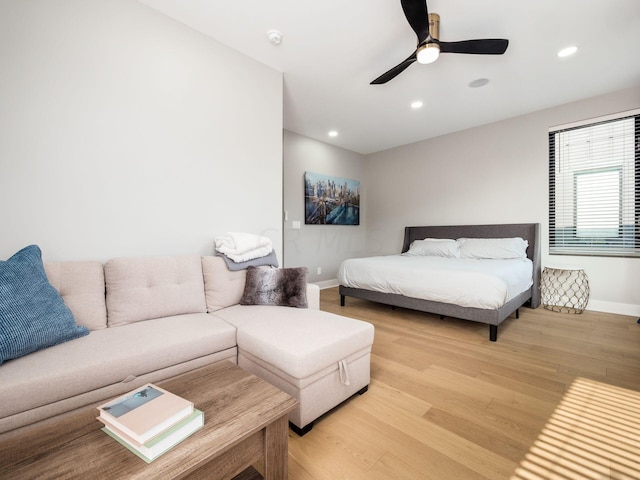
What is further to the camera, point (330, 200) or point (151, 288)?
point (330, 200)

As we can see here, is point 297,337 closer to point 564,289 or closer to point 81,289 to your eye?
point 81,289

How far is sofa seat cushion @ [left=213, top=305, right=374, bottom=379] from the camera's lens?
4.47ft

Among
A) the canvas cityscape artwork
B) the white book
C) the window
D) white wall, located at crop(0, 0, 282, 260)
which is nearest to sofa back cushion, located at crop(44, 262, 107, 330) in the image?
white wall, located at crop(0, 0, 282, 260)

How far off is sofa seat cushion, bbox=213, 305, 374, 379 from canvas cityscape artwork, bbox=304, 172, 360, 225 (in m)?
2.94

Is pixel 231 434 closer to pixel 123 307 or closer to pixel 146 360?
pixel 146 360

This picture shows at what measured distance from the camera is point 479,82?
3076 mm

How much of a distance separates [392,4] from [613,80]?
2905 mm

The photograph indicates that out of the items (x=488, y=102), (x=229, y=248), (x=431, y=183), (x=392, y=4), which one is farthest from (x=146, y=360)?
(x=431, y=183)

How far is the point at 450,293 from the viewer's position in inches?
109

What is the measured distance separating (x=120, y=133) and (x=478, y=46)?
273 cm

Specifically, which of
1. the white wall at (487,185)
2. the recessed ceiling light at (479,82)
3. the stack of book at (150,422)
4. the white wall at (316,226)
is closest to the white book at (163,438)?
the stack of book at (150,422)

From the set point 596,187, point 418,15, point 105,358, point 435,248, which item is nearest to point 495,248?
point 435,248

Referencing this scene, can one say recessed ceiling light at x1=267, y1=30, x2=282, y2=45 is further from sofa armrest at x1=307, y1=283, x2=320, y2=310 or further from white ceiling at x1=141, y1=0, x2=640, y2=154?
sofa armrest at x1=307, y1=283, x2=320, y2=310

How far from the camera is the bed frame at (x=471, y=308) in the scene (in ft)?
8.59
